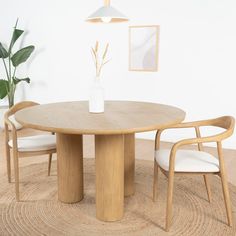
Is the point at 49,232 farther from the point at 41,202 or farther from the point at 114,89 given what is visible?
the point at 114,89

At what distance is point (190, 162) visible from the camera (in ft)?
6.64

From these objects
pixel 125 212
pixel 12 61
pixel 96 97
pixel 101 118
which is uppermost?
pixel 12 61

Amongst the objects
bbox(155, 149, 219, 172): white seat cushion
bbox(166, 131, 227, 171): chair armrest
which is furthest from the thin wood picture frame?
bbox(166, 131, 227, 171): chair armrest

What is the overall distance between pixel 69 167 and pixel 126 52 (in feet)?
7.62

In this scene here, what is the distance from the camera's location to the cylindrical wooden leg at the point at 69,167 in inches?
92.6

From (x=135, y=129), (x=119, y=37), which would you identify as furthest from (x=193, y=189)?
(x=119, y=37)

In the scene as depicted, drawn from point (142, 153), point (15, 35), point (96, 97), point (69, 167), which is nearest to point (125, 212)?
point (69, 167)

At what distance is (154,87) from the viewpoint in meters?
4.19

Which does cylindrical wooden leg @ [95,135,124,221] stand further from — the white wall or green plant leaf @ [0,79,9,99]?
green plant leaf @ [0,79,9,99]

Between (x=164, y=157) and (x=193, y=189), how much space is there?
711 millimetres

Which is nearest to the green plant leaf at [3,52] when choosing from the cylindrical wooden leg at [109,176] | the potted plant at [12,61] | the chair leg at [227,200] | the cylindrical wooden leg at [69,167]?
the potted plant at [12,61]

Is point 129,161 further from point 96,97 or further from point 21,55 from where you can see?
point 21,55

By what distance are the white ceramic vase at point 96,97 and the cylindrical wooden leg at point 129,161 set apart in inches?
14.5

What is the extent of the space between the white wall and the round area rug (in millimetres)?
1417
